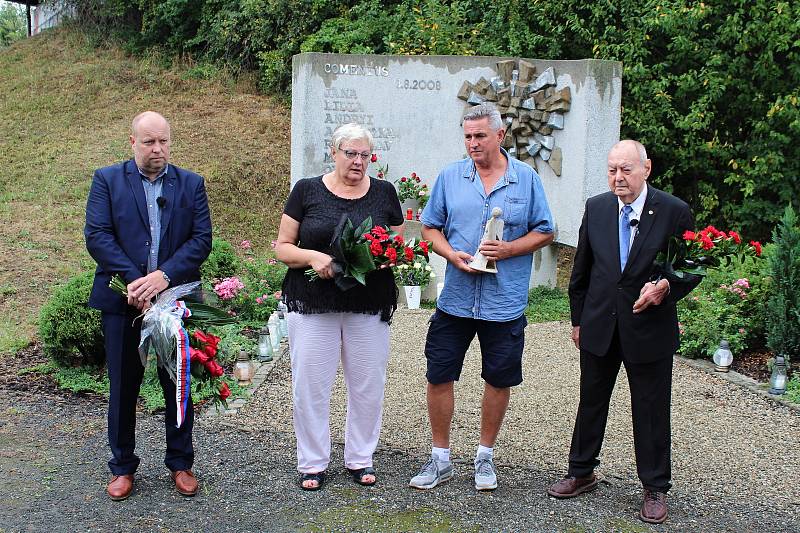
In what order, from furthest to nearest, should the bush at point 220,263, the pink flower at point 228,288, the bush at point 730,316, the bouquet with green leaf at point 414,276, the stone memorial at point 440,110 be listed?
the stone memorial at point 440,110
the bouquet with green leaf at point 414,276
the bush at point 220,263
the pink flower at point 228,288
the bush at point 730,316

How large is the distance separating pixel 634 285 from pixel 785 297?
3727mm

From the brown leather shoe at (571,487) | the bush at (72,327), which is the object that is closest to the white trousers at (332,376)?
the brown leather shoe at (571,487)

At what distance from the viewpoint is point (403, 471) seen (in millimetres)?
4844

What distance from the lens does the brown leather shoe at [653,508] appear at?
13.9ft

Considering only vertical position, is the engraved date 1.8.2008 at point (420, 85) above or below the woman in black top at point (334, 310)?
above

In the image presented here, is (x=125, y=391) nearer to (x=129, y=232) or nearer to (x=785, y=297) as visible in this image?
(x=129, y=232)

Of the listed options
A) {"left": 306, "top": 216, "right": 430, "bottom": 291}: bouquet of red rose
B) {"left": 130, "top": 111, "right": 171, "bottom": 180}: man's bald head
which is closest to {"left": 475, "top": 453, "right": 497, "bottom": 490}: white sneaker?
{"left": 306, "top": 216, "right": 430, "bottom": 291}: bouquet of red rose

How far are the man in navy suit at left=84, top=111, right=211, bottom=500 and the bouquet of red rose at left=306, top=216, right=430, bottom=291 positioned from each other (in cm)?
75

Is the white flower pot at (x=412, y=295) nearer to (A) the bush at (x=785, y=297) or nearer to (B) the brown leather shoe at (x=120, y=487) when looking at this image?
(A) the bush at (x=785, y=297)

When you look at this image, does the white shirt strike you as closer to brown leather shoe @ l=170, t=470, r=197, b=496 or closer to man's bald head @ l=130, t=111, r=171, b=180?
man's bald head @ l=130, t=111, r=171, b=180

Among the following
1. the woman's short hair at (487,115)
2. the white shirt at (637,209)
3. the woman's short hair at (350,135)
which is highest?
the woman's short hair at (487,115)

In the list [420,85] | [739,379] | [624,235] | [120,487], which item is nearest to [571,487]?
[624,235]

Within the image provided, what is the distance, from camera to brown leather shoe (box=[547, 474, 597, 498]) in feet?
14.8

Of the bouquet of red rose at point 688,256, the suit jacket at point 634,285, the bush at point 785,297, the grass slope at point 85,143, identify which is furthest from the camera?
the grass slope at point 85,143
